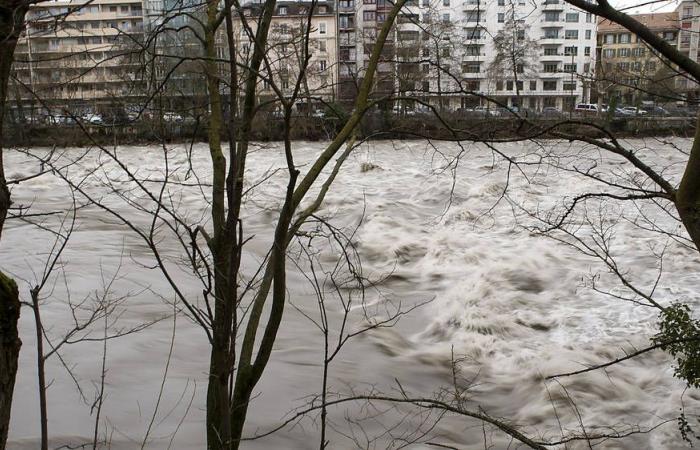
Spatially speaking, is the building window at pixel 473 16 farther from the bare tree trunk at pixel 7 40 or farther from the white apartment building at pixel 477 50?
the bare tree trunk at pixel 7 40

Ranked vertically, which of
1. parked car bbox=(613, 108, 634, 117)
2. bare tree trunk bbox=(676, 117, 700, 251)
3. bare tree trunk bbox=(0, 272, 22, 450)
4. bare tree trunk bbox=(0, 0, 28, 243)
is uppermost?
parked car bbox=(613, 108, 634, 117)

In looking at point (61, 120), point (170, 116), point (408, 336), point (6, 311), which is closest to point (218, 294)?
point (6, 311)

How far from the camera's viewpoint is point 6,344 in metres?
1.99

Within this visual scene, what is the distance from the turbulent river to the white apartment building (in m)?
0.40

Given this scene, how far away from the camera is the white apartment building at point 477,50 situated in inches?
122

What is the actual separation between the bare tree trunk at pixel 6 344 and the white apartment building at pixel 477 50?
1634 millimetres

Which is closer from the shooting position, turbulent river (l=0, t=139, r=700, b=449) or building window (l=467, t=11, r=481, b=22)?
building window (l=467, t=11, r=481, b=22)

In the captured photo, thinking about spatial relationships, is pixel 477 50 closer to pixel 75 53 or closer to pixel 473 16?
pixel 473 16

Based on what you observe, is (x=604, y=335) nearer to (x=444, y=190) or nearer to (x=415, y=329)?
(x=415, y=329)

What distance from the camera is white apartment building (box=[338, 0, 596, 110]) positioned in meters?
3.10

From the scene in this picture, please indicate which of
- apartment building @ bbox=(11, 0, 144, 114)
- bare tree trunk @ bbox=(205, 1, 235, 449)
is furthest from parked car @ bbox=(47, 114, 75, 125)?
bare tree trunk @ bbox=(205, 1, 235, 449)

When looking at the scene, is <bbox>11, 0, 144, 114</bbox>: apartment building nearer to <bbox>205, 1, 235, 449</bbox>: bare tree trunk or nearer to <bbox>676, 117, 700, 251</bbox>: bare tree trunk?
<bbox>205, 1, 235, 449</bbox>: bare tree trunk

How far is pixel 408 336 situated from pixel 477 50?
15.2 ft

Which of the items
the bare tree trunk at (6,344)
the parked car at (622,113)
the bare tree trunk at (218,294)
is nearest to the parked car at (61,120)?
the bare tree trunk at (218,294)
